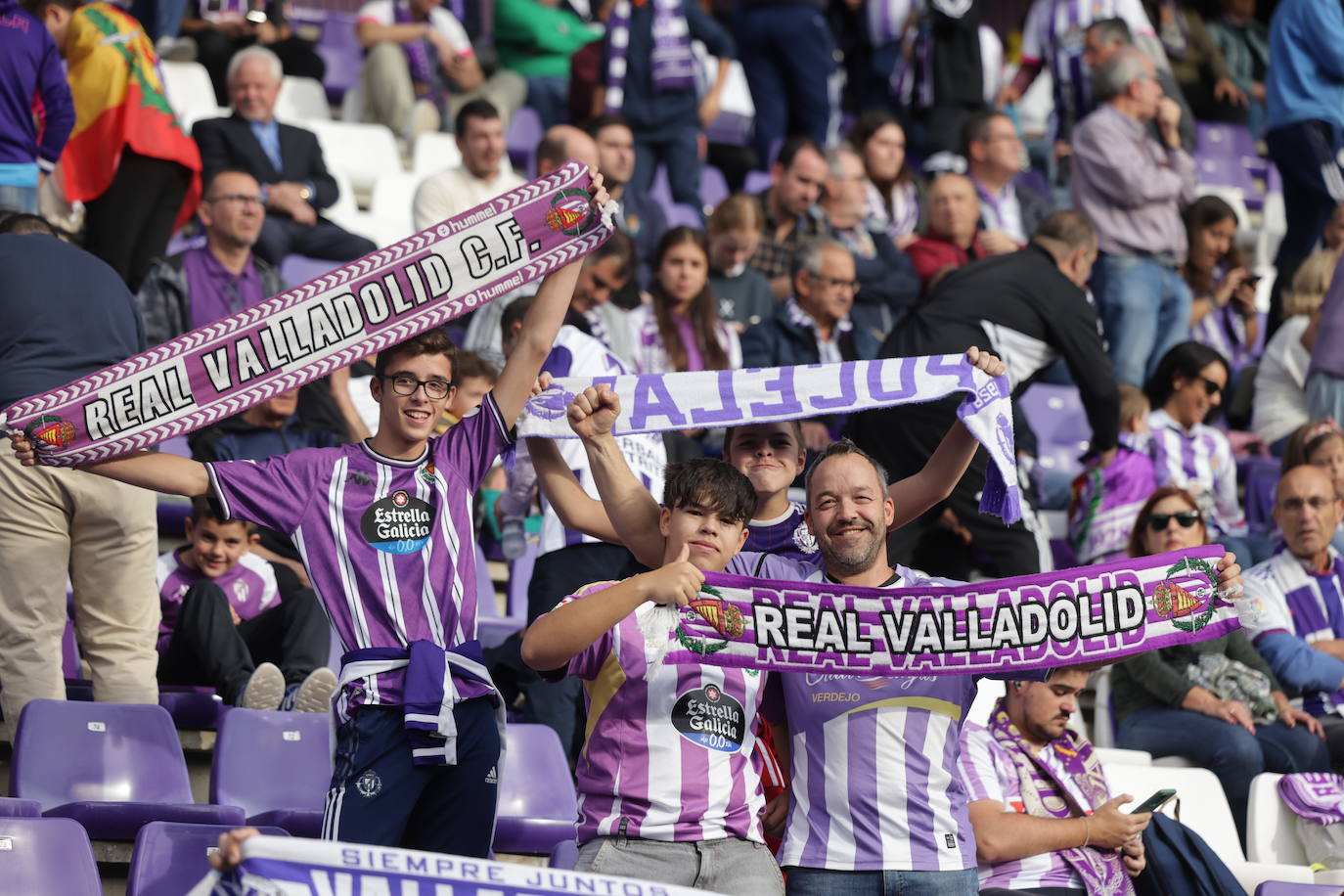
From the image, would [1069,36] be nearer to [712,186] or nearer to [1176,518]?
[712,186]

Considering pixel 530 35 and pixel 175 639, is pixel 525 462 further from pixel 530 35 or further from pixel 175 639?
pixel 530 35

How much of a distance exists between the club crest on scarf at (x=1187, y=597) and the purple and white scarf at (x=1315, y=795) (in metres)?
1.77

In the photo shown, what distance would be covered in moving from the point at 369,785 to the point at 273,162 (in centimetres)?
521

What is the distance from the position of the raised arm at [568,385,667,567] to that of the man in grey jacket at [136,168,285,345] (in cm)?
343

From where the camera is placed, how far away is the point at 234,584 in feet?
19.8

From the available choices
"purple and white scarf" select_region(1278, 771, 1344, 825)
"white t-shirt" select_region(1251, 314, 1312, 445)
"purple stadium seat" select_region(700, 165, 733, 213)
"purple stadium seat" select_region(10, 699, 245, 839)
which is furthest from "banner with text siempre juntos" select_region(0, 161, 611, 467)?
"purple stadium seat" select_region(700, 165, 733, 213)

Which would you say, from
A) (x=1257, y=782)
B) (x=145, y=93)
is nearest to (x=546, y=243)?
(x=1257, y=782)

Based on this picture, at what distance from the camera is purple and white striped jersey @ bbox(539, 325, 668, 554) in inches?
217

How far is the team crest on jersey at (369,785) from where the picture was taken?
3.88 metres

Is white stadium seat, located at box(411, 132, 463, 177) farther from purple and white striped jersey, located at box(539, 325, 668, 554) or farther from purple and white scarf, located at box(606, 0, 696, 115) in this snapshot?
purple and white striped jersey, located at box(539, 325, 668, 554)

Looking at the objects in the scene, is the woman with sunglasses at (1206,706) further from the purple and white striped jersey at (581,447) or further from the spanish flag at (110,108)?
the spanish flag at (110,108)

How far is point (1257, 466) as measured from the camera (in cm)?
827

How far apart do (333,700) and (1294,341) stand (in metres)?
5.99

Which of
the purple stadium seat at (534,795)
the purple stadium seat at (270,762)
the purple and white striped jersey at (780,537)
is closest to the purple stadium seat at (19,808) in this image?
the purple stadium seat at (270,762)
